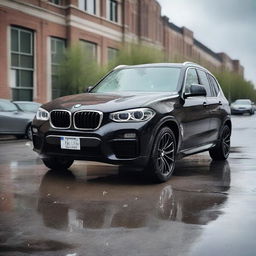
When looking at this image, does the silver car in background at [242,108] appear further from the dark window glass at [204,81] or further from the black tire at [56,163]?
the black tire at [56,163]

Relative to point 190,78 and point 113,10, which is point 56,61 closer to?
point 113,10

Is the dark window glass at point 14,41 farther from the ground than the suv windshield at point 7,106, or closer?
farther from the ground

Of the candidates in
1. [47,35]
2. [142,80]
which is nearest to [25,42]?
[47,35]

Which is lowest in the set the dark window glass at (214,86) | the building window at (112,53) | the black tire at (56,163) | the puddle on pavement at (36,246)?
the puddle on pavement at (36,246)

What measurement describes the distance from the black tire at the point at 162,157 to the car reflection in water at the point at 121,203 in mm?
181

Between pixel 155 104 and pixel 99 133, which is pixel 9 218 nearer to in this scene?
pixel 99 133

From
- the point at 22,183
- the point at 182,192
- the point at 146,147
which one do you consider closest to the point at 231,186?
the point at 182,192

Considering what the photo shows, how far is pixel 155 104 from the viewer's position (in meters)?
6.55

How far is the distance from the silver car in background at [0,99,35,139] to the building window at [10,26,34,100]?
13515 mm

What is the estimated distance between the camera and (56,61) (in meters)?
33.5

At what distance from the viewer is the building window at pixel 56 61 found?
3319cm

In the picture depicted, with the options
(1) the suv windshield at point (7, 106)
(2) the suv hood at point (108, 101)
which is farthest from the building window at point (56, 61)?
(2) the suv hood at point (108, 101)

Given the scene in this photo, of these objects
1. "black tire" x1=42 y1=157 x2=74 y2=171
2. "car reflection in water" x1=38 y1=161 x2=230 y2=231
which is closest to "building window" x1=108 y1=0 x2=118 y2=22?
"black tire" x1=42 y1=157 x2=74 y2=171

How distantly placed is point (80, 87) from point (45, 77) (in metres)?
2.56
